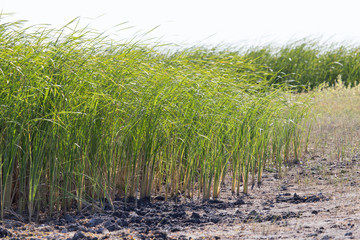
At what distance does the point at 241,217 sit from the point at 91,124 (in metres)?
1.43

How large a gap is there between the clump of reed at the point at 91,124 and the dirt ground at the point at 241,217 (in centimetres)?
16

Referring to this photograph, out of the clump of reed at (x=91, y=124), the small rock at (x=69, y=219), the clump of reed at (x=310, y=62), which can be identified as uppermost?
the clump of reed at (x=310, y=62)

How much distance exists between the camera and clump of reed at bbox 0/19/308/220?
3.06 m

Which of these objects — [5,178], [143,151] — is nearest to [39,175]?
[5,178]

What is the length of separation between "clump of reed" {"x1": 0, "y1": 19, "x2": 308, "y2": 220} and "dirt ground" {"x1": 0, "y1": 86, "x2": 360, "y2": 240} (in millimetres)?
160

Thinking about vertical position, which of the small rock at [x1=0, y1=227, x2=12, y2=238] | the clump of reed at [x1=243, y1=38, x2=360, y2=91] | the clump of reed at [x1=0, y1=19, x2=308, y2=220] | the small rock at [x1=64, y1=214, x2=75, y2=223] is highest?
the clump of reed at [x1=243, y1=38, x2=360, y2=91]

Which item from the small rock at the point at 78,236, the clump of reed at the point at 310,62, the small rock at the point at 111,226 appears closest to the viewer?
the small rock at the point at 78,236

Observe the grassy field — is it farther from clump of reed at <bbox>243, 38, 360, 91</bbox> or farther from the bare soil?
clump of reed at <bbox>243, 38, 360, 91</bbox>

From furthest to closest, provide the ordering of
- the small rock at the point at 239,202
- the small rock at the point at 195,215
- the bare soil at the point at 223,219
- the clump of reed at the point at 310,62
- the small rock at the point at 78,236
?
the clump of reed at the point at 310,62, the small rock at the point at 239,202, the small rock at the point at 195,215, the bare soil at the point at 223,219, the small rock at the point at 78,236

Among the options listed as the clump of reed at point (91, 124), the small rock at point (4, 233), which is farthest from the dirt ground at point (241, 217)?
the clump of reed at point (91, 124)

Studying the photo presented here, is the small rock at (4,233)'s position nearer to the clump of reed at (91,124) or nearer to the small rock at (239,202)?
the clump of reed at (91,124)

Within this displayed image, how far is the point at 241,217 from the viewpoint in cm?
332

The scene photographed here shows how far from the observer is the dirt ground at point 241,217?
9.25 feet

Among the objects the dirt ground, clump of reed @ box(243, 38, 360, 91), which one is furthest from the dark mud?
clump of reed @ box(243, 38, 360, 91)
